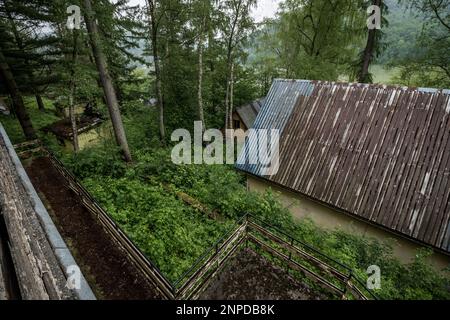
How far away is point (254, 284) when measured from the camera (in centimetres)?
563

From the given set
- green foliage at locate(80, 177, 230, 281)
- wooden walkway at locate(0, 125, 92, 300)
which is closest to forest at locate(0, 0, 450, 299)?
green foliage at locate(80, 177, 230, 281)

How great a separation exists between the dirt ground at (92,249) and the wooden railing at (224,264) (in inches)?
9.1

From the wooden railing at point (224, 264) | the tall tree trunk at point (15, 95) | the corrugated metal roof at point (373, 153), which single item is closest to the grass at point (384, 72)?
the corrugated metal roof at point (373, 153)

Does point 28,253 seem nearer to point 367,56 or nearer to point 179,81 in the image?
point 179,81

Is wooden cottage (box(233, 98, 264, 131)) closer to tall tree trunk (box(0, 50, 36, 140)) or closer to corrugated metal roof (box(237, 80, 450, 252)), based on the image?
corrugated metal roof (box(237, 80, 450, 252))

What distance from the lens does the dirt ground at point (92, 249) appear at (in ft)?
17.3

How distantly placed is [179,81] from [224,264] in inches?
612

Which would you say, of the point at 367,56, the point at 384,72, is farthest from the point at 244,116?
the point at 384,72

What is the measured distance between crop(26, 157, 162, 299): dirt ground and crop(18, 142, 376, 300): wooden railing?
0.76ft

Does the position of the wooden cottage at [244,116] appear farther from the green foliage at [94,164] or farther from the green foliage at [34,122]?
the green foliage at [34,122]

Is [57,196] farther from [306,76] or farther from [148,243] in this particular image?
[306,76]

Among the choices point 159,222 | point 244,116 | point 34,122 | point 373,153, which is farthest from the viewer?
point 244,116

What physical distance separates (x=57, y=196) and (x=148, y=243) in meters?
3.89
